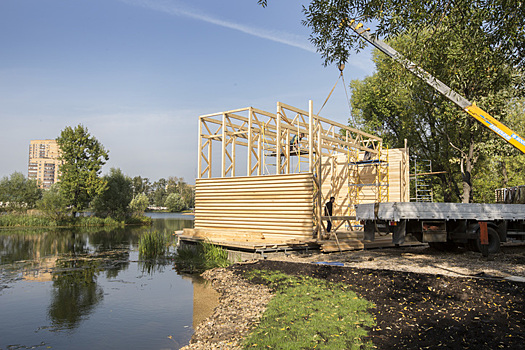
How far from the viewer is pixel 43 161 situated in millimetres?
179375

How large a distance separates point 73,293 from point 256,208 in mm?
6205

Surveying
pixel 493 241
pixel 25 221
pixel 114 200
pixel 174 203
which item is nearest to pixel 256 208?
pixel 493 241

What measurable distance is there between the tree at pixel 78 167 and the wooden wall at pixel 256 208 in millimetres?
23189

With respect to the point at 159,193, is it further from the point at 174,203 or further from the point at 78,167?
the point at 78,167

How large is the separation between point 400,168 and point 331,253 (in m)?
7.22

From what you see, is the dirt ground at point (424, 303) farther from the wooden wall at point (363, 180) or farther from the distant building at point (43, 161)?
the distant building at point (43, 161)

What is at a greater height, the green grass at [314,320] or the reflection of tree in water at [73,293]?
the green grass at [314,320]

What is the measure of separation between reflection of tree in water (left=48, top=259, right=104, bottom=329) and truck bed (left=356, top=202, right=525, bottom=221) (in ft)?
23.8

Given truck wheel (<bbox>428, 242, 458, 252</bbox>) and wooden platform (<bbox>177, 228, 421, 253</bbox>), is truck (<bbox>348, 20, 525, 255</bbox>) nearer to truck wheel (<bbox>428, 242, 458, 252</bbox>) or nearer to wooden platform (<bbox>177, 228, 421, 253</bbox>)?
truck wheel (<bbox>428, 242, 458, 252</bbox>)

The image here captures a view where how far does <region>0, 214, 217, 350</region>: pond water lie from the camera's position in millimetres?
5902

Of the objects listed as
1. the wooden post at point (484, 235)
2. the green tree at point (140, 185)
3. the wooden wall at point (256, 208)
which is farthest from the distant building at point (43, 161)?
the wooden post at point (484, 235)

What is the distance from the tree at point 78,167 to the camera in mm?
33419

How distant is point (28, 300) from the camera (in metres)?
8.12

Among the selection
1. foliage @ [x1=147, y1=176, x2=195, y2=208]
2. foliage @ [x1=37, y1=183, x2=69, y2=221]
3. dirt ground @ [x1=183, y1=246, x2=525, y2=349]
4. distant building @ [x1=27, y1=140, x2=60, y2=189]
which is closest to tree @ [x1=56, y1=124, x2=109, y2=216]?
foliage @ [x1=37, y1=183, x2=69, y2=221]
